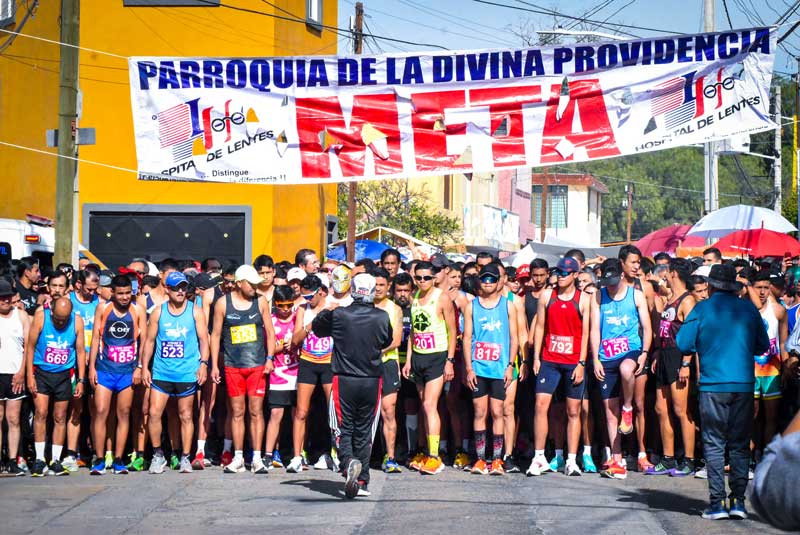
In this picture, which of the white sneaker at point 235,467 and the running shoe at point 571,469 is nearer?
the running shoe at point 571,469

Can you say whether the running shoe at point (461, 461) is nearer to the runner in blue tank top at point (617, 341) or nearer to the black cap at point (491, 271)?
the runner in blue tank top at point (617, 341)

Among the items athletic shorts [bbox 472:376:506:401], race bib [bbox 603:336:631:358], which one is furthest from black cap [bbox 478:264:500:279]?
race bib [bbox 603:336:631:358]

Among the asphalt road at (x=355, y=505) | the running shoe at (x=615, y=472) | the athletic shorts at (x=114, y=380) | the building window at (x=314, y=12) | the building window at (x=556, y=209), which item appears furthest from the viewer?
the building window at (x=556, y=209)

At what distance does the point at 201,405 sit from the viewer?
39.5ft

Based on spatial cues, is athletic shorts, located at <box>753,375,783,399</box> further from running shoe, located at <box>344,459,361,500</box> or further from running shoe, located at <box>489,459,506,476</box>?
running shoe, located at <box>344,459,361,500</box>

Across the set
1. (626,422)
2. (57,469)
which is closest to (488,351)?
(626,422)

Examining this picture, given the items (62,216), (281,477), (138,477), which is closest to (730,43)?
(281,477)

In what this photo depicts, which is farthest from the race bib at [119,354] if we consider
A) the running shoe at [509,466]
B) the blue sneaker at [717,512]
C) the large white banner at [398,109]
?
the blue sneaker at [717,512]

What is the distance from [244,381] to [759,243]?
13.2 metres

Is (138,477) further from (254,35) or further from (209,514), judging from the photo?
(254,35)

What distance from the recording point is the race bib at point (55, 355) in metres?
11.5

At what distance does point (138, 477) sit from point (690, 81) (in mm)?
6687

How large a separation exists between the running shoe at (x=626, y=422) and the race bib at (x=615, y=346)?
0.56 meters

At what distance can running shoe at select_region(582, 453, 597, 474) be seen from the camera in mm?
11750
